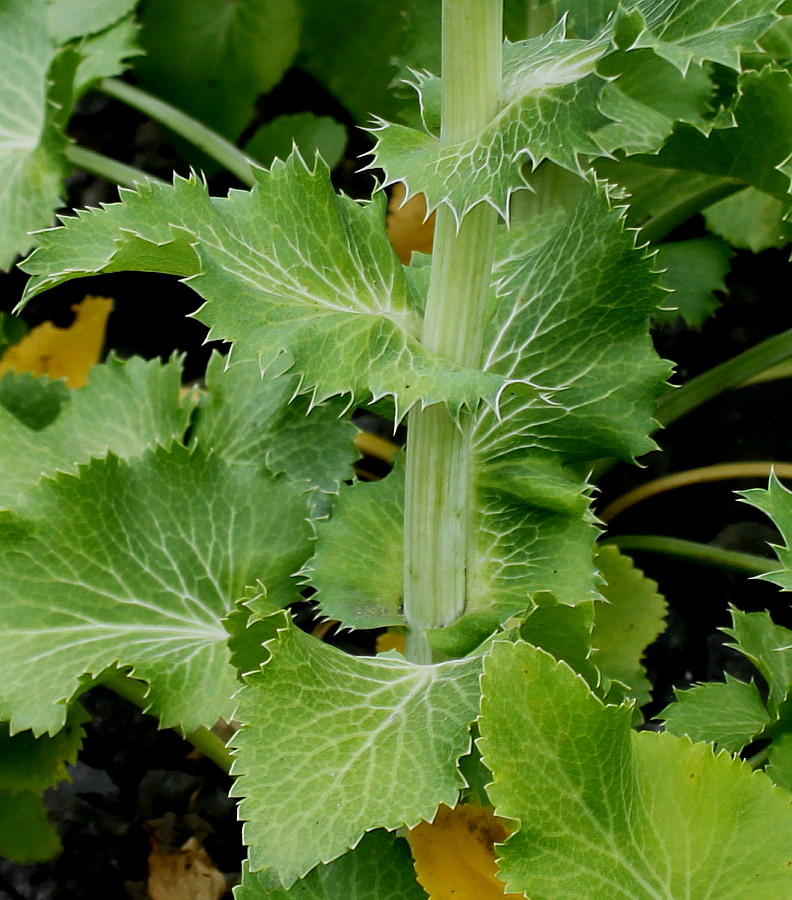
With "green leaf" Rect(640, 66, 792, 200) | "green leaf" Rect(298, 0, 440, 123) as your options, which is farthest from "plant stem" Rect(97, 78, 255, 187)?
"green leaf" Rect(640, 66, 792, 200)

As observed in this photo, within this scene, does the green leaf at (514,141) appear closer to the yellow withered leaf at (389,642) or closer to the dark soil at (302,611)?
the yellow withered leaf at (389,642)

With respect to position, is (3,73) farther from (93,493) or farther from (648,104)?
(648,104)

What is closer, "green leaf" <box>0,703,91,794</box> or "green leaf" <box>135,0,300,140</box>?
"green leaf" <box>0,703,91,794</box>

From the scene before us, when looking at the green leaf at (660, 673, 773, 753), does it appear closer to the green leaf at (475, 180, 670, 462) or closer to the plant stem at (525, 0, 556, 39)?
the green leaf at (475, 180, 670, 462)

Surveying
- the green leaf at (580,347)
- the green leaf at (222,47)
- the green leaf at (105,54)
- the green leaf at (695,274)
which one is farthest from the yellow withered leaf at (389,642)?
the green leaf at (222,47)

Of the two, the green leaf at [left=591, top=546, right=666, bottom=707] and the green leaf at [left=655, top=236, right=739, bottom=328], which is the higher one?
the green leaf at [left=655, top=236, right=739, bottom=328]

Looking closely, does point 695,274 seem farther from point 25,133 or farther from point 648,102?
point 25,133
